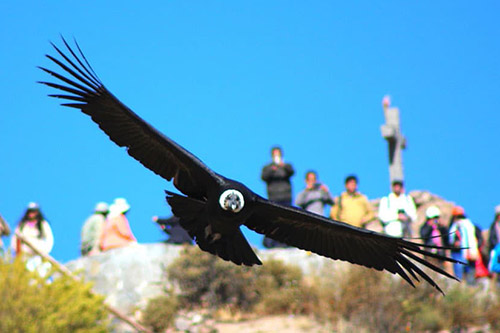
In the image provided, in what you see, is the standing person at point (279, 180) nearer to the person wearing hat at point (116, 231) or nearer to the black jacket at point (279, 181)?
the black jacket at point (279, 181)

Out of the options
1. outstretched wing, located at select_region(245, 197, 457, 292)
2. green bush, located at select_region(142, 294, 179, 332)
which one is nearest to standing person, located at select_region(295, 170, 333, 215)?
green bush, located at select_region(142, 294, 179, 332)

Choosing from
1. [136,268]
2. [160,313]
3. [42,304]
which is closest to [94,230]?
[136,268]

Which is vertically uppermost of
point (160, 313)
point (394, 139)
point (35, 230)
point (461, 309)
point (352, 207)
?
point (394, 139)

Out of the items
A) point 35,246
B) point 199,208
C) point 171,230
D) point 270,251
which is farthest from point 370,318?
point 199,208

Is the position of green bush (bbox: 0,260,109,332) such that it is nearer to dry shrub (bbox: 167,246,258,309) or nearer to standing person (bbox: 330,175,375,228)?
dry shrub (bbox: 167,246,258,309)

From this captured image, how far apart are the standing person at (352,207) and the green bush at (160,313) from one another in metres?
3.45

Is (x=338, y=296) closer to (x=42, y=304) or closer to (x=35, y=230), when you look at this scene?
(x=35, y=230)

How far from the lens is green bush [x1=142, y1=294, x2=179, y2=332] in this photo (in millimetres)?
17891

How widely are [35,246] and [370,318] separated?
5.89m

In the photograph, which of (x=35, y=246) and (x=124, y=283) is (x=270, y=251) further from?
(x=35, y=246)

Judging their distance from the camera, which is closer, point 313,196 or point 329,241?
point 329,241

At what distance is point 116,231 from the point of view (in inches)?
729

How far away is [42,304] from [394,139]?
36.1 feet

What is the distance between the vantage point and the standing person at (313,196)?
16.9m
